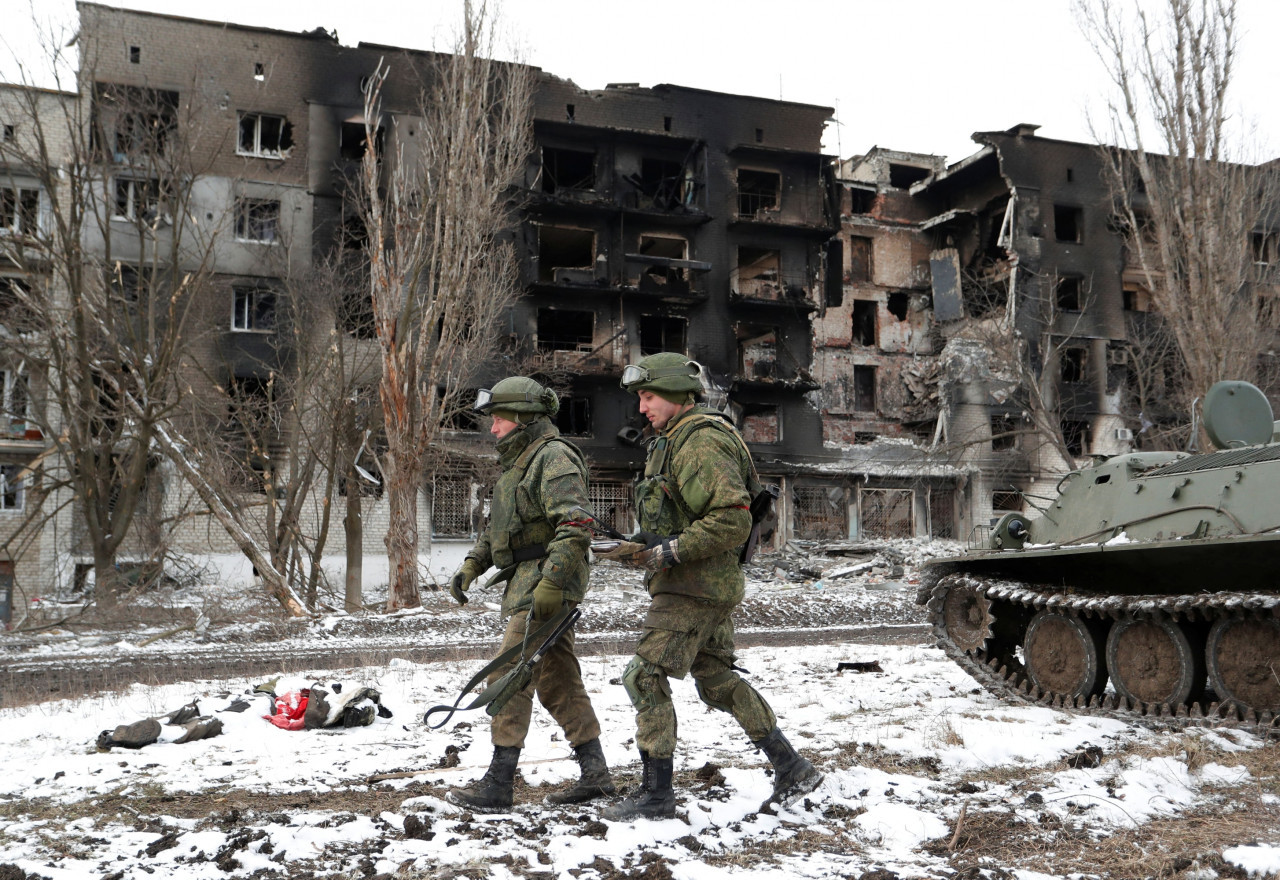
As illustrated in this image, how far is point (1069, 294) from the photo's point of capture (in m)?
40.9

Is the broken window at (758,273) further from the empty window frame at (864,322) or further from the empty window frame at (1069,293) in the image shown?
the empty window frame at (1069,293)

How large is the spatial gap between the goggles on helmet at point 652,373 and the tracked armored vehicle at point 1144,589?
4138 mm

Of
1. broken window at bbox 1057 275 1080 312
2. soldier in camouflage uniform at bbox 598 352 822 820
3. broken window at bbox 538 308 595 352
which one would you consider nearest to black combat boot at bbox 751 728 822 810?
soldier in camouflage uniform at bbox 598 352 822 820

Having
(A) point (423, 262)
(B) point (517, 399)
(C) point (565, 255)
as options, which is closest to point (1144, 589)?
(B) point (517, 399)

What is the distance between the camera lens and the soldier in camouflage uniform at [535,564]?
495 cm

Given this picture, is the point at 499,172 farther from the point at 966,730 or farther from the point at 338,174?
the point at 966,730

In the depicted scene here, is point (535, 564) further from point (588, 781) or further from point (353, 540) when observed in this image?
point (353, 540)

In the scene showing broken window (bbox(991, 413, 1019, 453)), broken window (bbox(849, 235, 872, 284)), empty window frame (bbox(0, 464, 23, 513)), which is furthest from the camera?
broken window (bbox(849, 235, 872, 284))

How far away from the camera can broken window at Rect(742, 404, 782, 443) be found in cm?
3681

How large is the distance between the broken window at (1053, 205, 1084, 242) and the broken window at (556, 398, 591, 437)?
19566 mm

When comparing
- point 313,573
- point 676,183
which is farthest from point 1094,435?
point 313,573

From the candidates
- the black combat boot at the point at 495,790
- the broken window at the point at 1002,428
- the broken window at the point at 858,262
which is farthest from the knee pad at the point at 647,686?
the broken window at the point at 858,262

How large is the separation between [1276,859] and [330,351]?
20.0 m

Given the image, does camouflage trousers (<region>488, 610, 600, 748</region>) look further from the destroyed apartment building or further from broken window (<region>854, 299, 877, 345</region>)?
broken window (<region>854, 299, 877, 345</region>)
